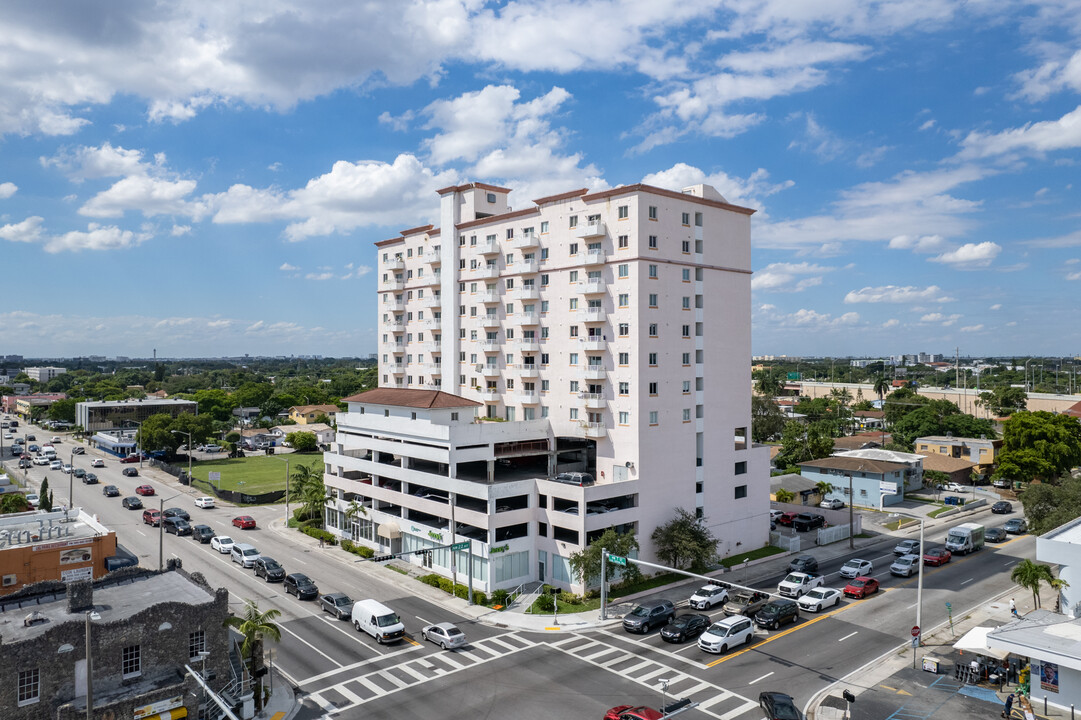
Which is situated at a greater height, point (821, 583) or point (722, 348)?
point (722, 348)

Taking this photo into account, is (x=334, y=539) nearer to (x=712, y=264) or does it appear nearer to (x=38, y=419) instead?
(x=712, y=264)

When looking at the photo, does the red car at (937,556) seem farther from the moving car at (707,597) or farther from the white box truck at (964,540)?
the moving car at (707,597)

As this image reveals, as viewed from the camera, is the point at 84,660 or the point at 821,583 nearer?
the point at 84,660

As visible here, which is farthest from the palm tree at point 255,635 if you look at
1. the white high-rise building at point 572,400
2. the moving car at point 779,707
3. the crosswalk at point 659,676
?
the moving car at point 779,707

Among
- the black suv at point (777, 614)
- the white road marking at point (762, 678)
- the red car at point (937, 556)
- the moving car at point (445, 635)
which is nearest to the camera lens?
the white road marking at point (762, 678)

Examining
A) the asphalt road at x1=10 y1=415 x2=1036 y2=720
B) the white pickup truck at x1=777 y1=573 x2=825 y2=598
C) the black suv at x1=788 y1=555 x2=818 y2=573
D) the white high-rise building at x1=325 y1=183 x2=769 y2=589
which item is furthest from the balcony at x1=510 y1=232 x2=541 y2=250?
the black suv at x1=788 y1=555 x2=818 y2=573

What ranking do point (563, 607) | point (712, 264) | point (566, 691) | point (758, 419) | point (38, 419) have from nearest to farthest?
point (566, 691), point (563, 607), point (712, 264), point (758, 419), point (38, 419)

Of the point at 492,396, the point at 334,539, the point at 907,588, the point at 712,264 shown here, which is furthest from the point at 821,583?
the point at 334,539

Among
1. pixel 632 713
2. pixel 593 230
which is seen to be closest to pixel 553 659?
pixel 632 713
